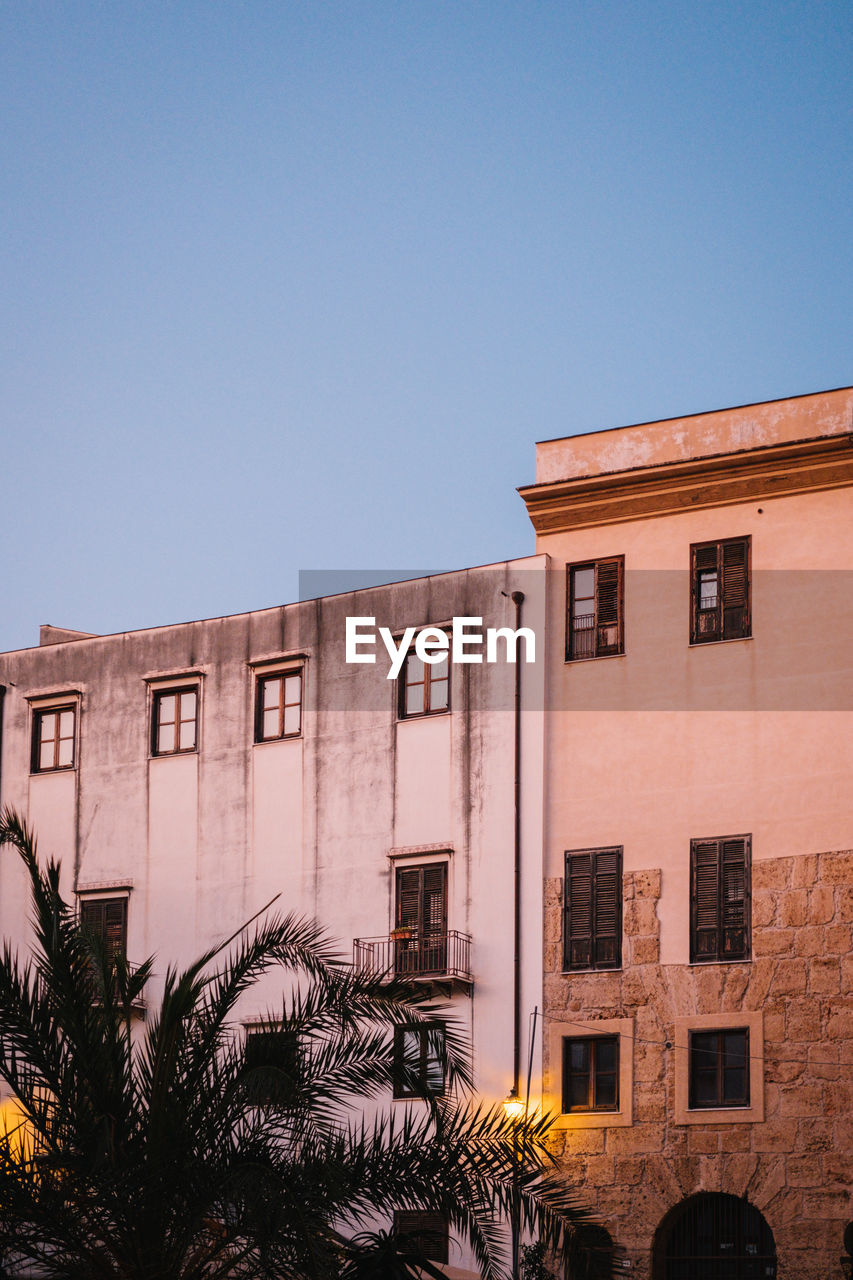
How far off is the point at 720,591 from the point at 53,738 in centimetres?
1428

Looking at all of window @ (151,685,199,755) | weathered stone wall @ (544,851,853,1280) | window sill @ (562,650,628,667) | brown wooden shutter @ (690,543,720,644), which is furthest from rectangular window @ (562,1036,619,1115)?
window @ (151,685,199,755)

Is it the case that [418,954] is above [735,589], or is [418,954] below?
below

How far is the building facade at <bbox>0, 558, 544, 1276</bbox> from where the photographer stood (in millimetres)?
32281

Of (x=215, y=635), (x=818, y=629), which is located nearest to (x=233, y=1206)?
(x=818, y=629)

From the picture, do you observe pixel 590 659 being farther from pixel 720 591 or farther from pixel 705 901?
pixel 705 901

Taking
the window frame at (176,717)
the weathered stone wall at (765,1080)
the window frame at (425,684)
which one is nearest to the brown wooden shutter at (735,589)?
the weathered stone wall at (765,1080)

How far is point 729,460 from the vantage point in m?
31.5

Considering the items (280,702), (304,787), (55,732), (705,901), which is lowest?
(705,901)

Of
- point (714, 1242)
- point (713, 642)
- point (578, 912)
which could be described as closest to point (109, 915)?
point (578, 912)

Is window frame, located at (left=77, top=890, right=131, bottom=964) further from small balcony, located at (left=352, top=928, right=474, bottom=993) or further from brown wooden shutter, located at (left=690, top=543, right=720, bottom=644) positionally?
brown wooden shutter, located at (left=690, top=543, right=720, bottom=644)

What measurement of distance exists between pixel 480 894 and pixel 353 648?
5.39 meters

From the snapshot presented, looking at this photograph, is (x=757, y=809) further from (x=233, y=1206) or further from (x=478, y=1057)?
(x=233, y=1206)

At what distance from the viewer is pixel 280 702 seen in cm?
3572

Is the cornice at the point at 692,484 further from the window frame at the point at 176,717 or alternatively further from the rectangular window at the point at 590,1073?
the rectangular window at the point at 590,1073
